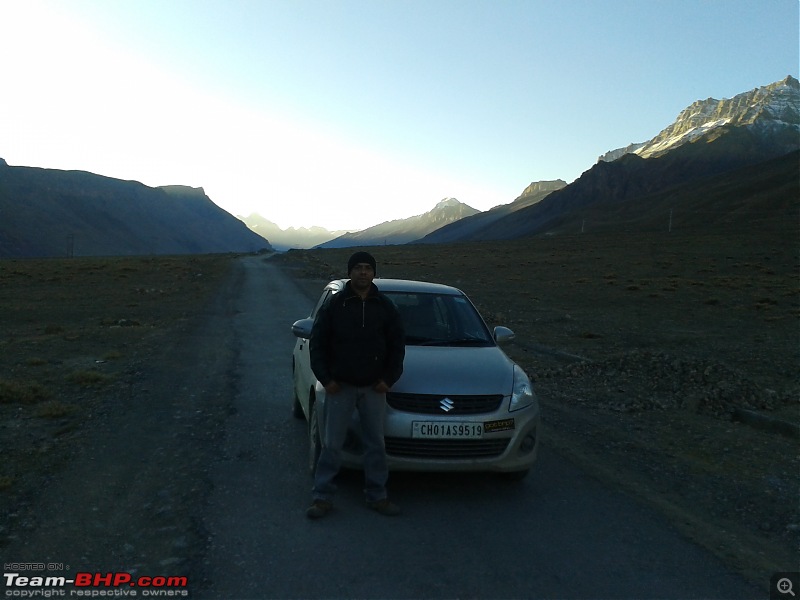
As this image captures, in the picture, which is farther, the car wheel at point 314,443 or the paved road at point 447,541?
the car wheel at point 314,443

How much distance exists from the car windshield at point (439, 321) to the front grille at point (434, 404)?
92 centimetres

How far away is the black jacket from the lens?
15.4 feet

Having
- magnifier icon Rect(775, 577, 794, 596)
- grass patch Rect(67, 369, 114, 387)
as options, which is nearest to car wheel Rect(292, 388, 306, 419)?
grass patch Rect(67, 369, 114, 387)

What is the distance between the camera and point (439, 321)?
6340 millimetres

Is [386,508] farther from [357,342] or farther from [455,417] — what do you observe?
[357,342]

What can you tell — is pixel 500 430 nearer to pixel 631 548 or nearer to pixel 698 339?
pixel 631 548

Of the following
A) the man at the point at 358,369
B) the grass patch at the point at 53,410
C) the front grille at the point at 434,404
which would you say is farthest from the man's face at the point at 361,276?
the grass patch at the point at 53,410

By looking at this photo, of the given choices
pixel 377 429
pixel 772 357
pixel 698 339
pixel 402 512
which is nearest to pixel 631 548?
pixel 402 512

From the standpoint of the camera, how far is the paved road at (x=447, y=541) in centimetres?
377

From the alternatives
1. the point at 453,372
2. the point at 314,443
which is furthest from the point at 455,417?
the point at 314,443

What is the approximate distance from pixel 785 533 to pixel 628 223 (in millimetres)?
118008

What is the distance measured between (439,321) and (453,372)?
1.24 meters

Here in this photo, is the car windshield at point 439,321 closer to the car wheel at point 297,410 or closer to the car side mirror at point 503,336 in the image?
the car side mirror at point 503,336

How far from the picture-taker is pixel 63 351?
1241cm
